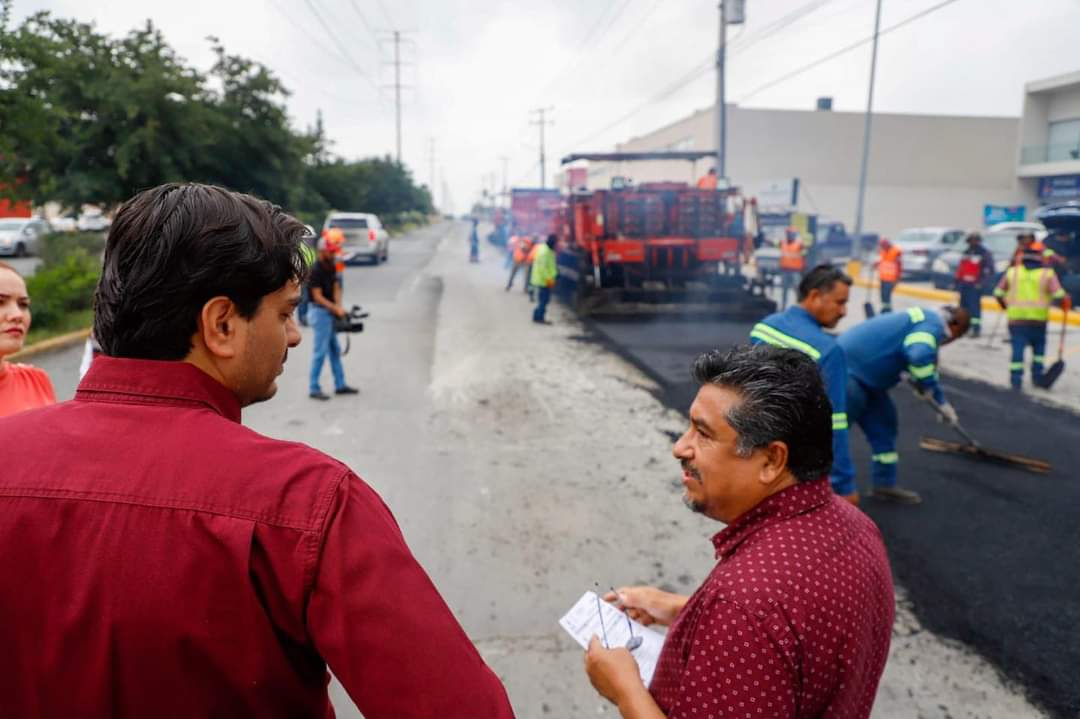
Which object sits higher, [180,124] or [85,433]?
[180,124]

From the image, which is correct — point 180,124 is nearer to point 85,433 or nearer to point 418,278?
point 418,278

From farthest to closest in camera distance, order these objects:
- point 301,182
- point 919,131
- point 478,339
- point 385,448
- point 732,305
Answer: point 919,131 < point 301,182 < point 732,305 < point 478,339 < point 385,448

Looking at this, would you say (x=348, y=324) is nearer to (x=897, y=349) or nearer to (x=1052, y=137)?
(x=897, y=349)

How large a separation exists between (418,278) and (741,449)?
1967 centimetres

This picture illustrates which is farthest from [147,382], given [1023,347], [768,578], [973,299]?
[973,299]

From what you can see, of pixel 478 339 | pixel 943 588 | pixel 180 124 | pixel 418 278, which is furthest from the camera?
pixel 418 278

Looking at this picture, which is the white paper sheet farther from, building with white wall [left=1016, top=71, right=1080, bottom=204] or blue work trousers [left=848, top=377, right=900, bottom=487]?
building with white wall [left=1016, top=71, right=1080, bottom=204]

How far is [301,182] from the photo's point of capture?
24.6 m

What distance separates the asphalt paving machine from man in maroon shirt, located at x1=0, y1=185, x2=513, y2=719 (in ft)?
39.7

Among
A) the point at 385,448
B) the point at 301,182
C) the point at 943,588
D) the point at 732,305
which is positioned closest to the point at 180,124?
the point at 301,182

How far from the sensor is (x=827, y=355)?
352cm

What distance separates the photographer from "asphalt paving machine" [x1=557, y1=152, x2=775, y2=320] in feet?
42.9

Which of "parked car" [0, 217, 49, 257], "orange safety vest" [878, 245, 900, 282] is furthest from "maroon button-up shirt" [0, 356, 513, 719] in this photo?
"parked car" [0, 217, 49, 257]

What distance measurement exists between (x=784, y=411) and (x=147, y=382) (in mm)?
1219
